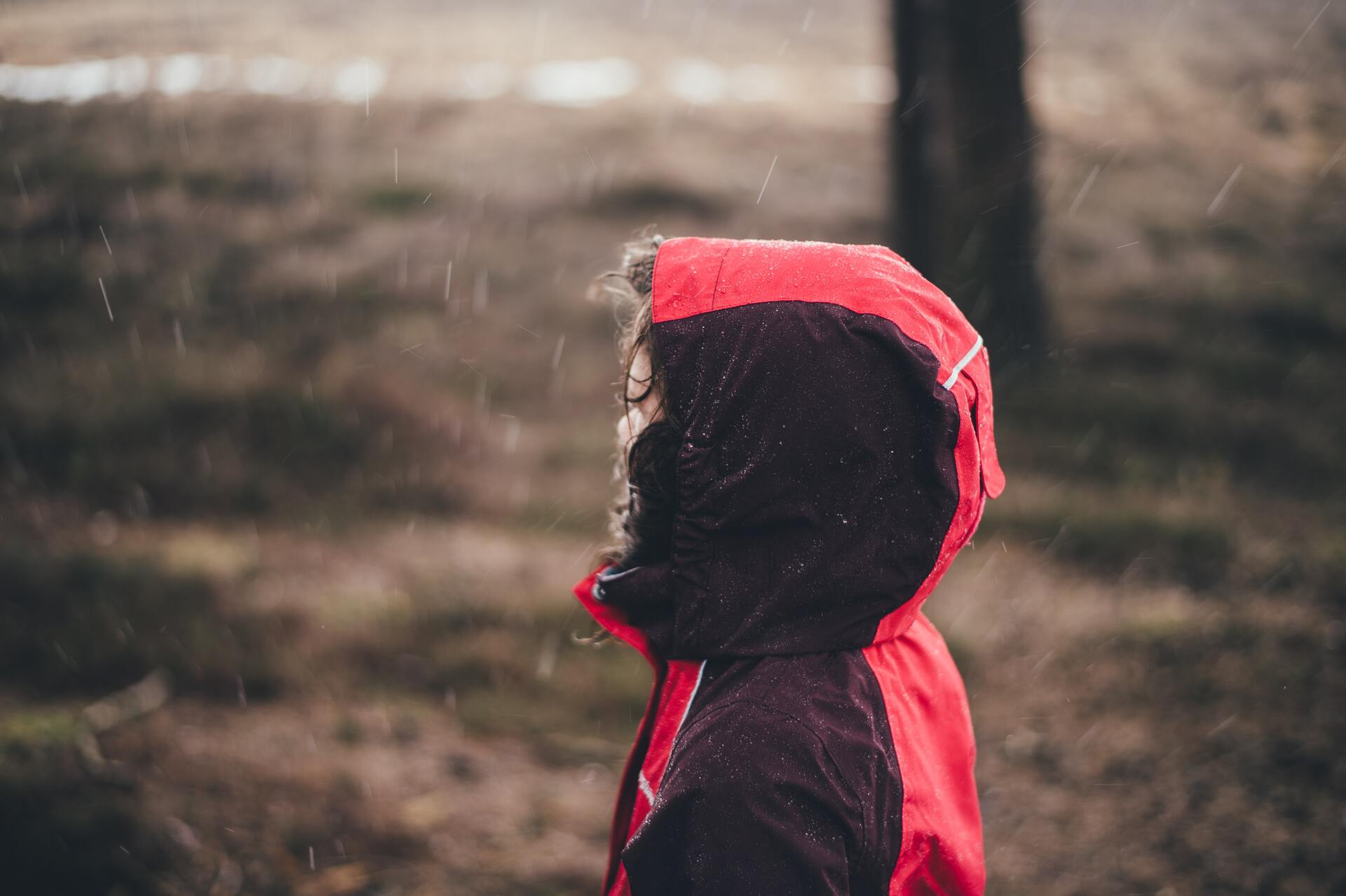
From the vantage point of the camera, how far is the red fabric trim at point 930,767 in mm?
1570

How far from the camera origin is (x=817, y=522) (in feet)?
5.31

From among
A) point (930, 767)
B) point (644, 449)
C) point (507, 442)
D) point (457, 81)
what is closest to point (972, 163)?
point (507, 442)

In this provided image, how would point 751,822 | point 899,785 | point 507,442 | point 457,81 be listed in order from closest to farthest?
point 751,822 < point 899,785 < point 507,442 < point 457,81

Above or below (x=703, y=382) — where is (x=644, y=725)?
below

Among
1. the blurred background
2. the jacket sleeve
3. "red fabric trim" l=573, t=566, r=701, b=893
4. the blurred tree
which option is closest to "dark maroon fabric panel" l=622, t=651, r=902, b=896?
the jacket sleeve

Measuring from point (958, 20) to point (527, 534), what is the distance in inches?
174

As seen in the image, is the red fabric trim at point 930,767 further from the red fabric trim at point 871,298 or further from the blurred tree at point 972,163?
the blurred tree at point 972,163

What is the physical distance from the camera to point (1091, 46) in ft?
39.6

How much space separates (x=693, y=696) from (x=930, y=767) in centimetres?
47

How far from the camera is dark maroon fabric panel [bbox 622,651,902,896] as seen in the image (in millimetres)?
1381

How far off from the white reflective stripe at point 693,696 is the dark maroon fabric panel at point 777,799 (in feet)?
0.24

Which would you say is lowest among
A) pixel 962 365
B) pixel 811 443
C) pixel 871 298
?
pixel 811 443

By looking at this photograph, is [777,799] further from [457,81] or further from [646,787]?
[457,81]

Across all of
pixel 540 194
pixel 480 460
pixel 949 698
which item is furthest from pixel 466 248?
pixel 949 698
